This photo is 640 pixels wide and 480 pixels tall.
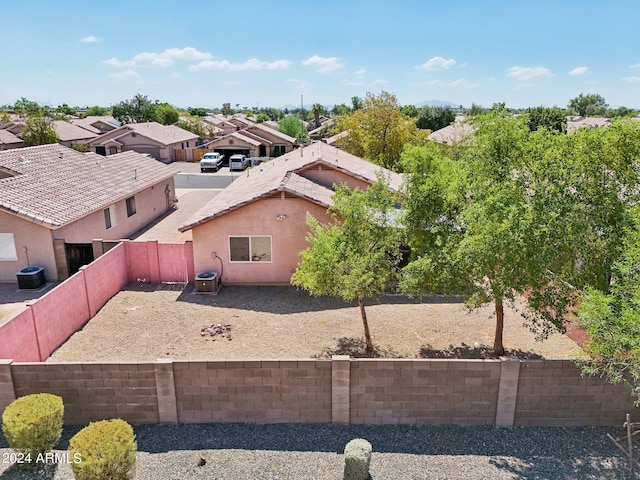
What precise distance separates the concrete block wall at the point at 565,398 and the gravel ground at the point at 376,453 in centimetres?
21

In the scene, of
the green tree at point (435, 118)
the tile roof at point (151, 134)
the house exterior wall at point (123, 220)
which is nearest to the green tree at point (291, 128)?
the tile roof at point (151, 134)

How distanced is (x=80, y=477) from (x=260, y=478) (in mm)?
2811

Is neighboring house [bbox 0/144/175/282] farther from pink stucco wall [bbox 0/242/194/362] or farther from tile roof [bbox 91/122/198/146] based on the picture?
tile roof [bbox 91/122/198/146]

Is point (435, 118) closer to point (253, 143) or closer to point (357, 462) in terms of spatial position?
point (253, 143)

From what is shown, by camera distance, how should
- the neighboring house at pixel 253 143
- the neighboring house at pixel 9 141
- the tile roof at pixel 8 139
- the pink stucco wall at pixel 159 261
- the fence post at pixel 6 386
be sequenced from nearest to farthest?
the fence post at pixel 6 386, the pink stucco wall at pixel 159 261, the neighboring house at pixel 9 141, the tile roof at pixel 8 139, the neighboring house at pixel 253 143

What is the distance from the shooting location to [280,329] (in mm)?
14414

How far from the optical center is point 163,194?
30578mm

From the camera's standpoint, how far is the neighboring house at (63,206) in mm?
18031

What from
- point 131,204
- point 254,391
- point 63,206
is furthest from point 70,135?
point 254,391

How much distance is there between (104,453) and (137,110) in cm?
9775

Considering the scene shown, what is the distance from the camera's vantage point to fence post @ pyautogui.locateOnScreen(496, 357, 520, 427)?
909 cm

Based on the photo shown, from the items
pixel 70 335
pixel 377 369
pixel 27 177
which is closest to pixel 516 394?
pixel 377 369

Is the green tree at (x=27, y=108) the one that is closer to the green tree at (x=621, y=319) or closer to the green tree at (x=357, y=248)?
the green tree at (x=357, y=248)

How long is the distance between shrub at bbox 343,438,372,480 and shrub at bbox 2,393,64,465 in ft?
16.9
